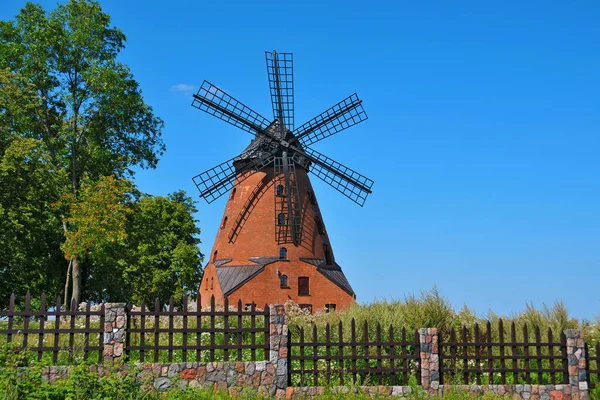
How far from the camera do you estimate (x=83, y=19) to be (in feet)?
99.2

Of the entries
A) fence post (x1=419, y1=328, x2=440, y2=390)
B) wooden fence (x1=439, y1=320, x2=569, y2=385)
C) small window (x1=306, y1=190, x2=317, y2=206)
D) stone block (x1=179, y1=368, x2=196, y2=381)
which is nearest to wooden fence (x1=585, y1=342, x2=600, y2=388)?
wooden fence (x1=439, y1=320, x2=569, y2=385)

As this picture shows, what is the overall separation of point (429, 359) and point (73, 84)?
2357cm

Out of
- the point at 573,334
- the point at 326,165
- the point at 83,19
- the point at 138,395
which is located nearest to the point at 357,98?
the point at 326,165

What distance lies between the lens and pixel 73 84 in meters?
30.8

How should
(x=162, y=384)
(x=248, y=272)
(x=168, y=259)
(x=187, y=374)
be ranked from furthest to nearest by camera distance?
(x=168, y=259), (x=248, y=272), (x=187, y=374), (x=162, y=384)

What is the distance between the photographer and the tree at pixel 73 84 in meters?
29.7

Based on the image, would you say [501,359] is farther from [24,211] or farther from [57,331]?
[24,211]

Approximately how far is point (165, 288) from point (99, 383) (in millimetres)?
32054

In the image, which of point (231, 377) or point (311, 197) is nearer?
point (231, 377)

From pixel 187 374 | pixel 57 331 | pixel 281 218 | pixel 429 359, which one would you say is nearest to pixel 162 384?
pixel 187 374

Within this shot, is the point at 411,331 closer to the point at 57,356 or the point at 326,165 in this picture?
the point at 57,356

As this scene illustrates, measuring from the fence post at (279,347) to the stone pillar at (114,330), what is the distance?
3347mm

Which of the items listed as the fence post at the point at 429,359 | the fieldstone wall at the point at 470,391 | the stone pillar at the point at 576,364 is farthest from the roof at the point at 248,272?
the stone pillar at the point at 576,364

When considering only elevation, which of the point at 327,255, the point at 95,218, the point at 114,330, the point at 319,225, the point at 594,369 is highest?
the point at 319,225
